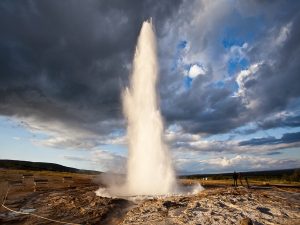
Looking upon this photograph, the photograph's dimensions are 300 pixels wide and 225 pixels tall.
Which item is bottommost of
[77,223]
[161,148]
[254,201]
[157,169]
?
[77,223]

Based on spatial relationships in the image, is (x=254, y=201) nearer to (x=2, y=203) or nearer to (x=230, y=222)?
(x=230, y=222)

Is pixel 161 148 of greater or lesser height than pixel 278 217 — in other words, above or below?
above

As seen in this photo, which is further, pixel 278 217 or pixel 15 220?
pixel 15 220

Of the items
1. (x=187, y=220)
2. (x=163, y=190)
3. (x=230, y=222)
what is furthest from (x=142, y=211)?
(x=163, y=190)

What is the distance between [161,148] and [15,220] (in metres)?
18.8

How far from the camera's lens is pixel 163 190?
3256 centimetres

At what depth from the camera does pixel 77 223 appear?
17469mm

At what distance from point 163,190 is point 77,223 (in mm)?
16255

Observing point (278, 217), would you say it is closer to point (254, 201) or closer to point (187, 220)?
point (254, 201)

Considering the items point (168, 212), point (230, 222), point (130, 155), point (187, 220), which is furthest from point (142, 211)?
point (130, 155)

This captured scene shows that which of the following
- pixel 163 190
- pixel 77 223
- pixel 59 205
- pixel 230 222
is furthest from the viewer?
pixel 163 190

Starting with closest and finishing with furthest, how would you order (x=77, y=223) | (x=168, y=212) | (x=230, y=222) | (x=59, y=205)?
(x=230, y=222)
(x=77, y=223)
(x=168, y=212)
(x=59, y=205)

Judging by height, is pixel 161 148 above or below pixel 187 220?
above

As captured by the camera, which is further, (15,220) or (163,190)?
(163,190)
